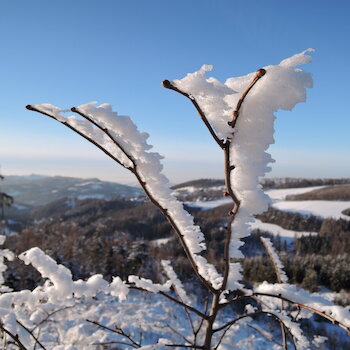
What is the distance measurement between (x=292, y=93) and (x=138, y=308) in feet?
23.2

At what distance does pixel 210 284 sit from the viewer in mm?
746

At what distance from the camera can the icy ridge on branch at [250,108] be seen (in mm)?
418

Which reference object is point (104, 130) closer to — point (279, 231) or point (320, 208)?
point (279, 231)

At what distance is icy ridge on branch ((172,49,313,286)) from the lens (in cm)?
42

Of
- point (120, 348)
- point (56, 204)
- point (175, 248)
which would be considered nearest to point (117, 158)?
point (120, 348)

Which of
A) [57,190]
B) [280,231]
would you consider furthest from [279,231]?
[57,190]

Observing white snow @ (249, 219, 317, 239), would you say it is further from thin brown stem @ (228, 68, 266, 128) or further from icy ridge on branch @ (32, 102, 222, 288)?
thin brown stem @ (228, 68, 266, 128)

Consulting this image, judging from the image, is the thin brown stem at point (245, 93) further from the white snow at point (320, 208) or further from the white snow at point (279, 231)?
the white snow at point (320, 208)

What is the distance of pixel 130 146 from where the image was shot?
1.74 feet

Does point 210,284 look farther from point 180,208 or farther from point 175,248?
point 175,248

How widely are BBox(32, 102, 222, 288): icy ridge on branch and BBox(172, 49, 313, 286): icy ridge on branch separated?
0.42 ft

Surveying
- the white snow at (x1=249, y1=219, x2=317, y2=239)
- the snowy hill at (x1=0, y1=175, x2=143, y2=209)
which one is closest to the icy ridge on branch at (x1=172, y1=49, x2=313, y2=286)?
the white snow at (x1=249, y1=219, x2=317, y2=239)

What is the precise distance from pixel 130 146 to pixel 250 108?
8.9 inches

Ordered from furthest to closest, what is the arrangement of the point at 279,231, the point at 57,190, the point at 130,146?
1. the point at 57,190
2. the point at 279,231
3. the point at 130,146
